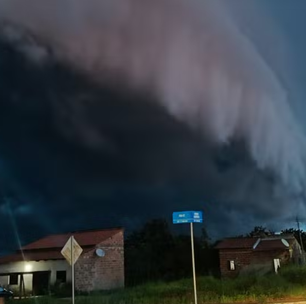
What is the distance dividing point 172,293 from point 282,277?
23.9 feet

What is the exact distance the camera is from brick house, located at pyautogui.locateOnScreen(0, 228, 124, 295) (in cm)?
4091

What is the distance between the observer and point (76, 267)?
4119 cm

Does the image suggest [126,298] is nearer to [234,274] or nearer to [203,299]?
[203,299]

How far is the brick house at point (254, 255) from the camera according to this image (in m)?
45.2

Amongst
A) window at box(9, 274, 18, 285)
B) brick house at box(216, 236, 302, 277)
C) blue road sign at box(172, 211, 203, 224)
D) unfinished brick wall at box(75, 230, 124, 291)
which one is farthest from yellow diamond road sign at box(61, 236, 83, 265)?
brick house at box(216, 236, 302, 277)

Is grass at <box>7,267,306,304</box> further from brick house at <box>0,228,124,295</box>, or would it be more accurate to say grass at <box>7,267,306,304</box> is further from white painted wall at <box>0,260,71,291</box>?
white painted wall at <box>0,260,71,291</box>

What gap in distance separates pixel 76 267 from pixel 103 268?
93.7 inches

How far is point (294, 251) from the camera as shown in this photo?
4894 centimetres

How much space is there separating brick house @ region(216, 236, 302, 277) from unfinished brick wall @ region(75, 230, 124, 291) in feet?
32.0

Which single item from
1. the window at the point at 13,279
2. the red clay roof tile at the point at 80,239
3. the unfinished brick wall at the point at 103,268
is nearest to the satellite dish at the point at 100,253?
the unfinished brick wall at the point at 103,268

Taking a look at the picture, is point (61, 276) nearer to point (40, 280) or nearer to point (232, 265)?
point (40, 280)

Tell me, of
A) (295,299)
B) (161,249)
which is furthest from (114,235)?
(295,299)

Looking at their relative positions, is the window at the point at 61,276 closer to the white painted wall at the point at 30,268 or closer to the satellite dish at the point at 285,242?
the white painted wall at the point at 30,268

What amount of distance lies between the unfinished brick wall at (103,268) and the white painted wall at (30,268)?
118 cm
